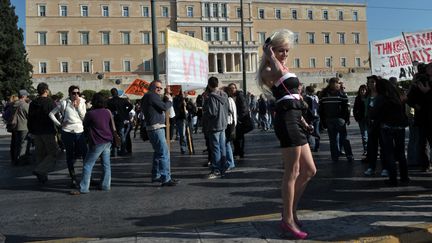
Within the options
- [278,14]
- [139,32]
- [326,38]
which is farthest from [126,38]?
[326,38]

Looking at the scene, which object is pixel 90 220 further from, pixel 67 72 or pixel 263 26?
pixel 263 26

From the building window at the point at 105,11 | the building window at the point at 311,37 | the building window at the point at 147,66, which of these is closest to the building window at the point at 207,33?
the building window at the point at 147,66

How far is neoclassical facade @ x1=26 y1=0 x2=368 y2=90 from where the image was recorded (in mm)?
79188

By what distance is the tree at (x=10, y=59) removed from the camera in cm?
4928

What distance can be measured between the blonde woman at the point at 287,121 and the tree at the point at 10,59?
4895cm

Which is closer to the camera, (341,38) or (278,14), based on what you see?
(278,14)

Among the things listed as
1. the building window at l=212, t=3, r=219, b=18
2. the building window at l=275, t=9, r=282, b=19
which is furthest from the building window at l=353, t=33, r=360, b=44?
the building window at l=212, t=3, r=219, b=18

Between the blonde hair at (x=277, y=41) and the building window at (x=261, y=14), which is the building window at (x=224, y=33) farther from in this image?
the blonde hair at (x=277, y=41)

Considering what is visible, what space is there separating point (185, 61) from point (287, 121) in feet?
20.0

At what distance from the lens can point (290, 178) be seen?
4.52 m

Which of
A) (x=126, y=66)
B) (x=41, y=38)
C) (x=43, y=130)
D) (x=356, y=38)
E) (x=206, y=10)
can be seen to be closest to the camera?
(x=43, y=130)

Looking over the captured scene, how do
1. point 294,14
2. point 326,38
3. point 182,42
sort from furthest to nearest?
point 326,38 < point 294,14 < point 182,42

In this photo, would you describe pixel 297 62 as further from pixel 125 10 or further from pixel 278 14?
pixel 125 10

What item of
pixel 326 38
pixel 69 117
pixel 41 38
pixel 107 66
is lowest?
pixel 69 117
